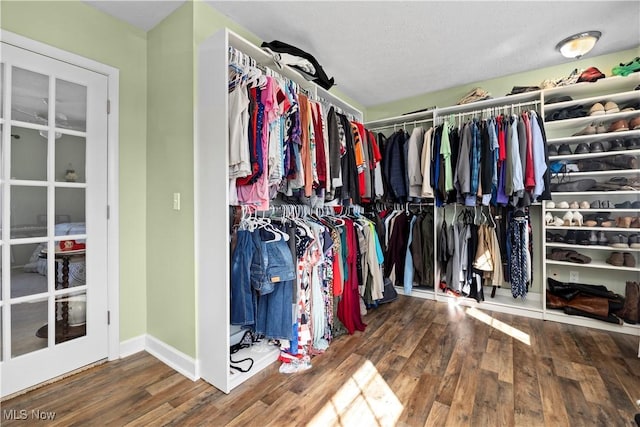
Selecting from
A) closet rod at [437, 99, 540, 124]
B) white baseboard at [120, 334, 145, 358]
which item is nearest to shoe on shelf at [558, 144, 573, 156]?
closet rod at [437, 99, 540, 124]

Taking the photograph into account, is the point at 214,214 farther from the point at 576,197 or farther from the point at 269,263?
the point at 576,197

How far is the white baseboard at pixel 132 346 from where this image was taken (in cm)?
201

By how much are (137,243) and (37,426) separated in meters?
1.14

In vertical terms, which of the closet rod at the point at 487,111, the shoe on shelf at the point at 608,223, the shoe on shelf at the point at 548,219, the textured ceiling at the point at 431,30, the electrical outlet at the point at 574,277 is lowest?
the electrical outlet at the point at 574,277

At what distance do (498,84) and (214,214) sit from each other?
3.42m

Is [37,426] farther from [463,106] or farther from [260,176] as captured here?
[463,106]

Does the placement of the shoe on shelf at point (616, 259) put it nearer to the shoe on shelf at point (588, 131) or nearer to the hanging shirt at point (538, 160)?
the hanging shirt at point (538, 160)

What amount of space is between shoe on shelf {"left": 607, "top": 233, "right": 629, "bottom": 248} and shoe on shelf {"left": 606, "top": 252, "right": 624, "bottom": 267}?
0.10 meters

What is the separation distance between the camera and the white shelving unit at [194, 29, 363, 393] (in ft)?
5.22

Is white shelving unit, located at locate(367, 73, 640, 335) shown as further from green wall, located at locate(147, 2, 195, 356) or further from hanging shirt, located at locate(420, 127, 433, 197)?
green wall, located at locate(147, 2, 195, 356)

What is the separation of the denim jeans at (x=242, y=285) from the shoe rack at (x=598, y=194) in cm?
279

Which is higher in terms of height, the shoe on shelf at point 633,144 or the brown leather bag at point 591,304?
the shoe on shelf at point 633,144

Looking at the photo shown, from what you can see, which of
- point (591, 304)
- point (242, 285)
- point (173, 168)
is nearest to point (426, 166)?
point (591, 304)

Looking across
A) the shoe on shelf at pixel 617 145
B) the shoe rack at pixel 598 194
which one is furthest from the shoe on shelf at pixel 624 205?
the shoe on shelf at pixel 617 145
